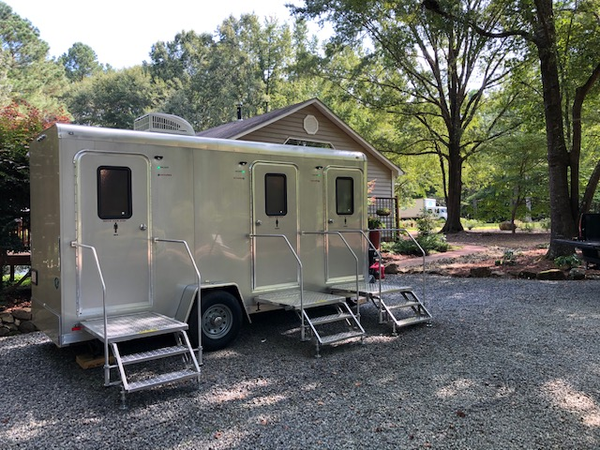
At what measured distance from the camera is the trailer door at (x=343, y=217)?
22.9ft

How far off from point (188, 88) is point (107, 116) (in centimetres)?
702

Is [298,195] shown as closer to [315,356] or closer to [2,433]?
[315,356]

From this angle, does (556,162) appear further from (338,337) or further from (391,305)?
(338,337)

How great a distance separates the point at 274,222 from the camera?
20.9 feet

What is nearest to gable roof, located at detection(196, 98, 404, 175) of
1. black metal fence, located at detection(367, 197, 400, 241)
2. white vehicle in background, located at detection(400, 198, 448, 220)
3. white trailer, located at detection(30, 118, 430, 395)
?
black metal fence, located at detection(367, 197, 400, 241)

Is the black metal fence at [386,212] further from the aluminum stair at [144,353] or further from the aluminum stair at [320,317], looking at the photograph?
the aluminum stair at [144,353]

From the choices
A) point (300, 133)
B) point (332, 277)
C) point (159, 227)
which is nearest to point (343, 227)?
point (332, 277)

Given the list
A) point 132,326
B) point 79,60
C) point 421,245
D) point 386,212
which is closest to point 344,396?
point 132,326

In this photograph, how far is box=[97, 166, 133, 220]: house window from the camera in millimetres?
4996

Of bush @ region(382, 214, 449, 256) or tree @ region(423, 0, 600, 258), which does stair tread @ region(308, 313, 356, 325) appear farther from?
bush @ region(382, 214, 449, 256)

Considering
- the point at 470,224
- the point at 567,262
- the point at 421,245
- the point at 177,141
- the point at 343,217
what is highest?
the point at 177,141

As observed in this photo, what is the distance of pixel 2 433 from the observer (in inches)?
142

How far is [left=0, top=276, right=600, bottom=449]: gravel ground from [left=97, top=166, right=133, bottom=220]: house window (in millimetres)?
1708

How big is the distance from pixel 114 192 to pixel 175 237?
864 mm
